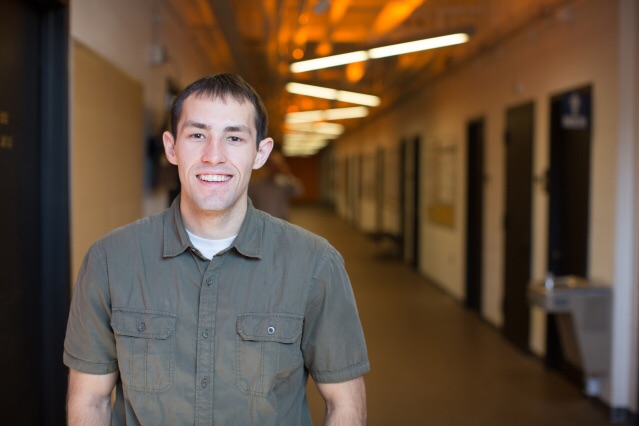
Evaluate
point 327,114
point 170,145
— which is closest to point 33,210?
point 170,145

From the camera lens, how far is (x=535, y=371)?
530cm

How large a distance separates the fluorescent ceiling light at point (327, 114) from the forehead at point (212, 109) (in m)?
9.95

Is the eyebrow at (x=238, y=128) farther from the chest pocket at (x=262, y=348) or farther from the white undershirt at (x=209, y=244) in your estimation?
the chest pocket at (x=262, y=348)

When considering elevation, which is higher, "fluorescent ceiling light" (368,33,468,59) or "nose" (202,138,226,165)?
"fluorescent ceiling light" (368,33,468,59)

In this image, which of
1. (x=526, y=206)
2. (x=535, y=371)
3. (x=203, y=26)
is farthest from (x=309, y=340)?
(x=203, y=26)

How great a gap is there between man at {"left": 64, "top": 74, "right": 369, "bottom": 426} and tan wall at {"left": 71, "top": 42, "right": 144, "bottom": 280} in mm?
1614

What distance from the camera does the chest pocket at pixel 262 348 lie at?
1415 mm

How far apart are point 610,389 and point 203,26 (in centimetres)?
497

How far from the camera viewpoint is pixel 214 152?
56.7 inches

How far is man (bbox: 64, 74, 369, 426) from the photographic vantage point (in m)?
1.41

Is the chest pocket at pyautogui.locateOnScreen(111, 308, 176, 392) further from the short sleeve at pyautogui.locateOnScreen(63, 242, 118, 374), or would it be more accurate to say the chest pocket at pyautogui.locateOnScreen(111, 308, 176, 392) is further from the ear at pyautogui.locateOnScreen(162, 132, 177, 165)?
the ear at pyautogui.locateOnScreen(162, 132, 177, 165)

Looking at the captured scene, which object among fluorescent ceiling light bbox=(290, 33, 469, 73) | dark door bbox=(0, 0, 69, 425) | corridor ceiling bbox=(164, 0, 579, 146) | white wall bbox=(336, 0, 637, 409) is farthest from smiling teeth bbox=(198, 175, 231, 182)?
fluorescent ceiling light bbox=(290, 33, 469, 73)

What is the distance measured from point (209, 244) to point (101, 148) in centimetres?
215

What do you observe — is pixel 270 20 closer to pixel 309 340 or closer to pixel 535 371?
pixel 535 371
